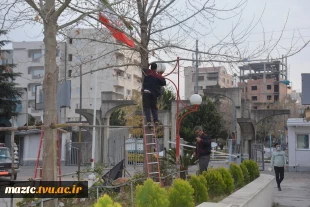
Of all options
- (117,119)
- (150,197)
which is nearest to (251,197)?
(150,197)

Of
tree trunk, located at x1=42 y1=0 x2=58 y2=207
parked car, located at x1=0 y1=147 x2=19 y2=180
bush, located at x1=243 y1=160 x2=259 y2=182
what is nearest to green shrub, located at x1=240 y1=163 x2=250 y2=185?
bush, located at x1=243 y1=160 x2=259 y2=182

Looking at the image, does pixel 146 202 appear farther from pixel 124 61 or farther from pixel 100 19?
pixel 124 61

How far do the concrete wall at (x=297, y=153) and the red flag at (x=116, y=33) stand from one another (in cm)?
2314

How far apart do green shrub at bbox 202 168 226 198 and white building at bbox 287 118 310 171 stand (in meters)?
22.8

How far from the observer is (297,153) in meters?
33.1

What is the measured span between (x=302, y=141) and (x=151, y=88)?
924 inches

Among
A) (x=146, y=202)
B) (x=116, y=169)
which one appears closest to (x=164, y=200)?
(x=146, y=202)

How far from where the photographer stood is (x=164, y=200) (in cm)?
702

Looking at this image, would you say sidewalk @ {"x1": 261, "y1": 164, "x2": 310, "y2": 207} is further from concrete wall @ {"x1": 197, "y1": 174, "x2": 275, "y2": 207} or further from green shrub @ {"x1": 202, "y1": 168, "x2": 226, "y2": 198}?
green shrub @ {"x1": 202, "y1": 168, "x2": 226, "y2": 198}

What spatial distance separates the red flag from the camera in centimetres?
1010

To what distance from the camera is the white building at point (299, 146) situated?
32875 mm

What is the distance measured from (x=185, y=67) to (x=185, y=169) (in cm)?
329

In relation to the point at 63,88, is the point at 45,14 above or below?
above

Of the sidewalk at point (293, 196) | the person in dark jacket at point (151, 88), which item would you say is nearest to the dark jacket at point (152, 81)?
the person in dark jacket at point (151, 88)
